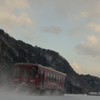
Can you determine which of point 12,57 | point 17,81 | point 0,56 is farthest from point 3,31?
point 17,81

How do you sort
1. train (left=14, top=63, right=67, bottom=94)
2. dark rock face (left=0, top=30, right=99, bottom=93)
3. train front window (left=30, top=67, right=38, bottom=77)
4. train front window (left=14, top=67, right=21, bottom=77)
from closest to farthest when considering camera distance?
train (left=14, top=63, right=67, bottom=94)
train front window (left=30, top=67, right=38, bottom=77)
train front window (left=14, top=67, right=21, bottom=77)
dark rock face (left=0, top=30, right=99, bottom=93)

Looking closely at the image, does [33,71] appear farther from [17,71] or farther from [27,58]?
[27,58]

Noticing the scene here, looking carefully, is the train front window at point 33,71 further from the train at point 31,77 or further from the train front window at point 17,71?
the train front window at point 17,71

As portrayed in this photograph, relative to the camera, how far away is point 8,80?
175ft

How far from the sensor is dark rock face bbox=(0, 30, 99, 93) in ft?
195

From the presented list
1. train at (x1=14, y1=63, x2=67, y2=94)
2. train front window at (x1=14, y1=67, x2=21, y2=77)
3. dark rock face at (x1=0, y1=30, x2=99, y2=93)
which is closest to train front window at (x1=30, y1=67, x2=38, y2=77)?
train at (x1=14, y1=63, x2=67, y2=94)

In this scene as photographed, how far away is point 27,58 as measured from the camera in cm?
8262

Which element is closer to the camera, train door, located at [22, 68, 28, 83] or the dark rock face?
train door, located at [22, 68, 28, 83]

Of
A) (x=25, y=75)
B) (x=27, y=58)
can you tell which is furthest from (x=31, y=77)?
(x=27, y=58)

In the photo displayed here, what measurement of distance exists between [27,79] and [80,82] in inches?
4303

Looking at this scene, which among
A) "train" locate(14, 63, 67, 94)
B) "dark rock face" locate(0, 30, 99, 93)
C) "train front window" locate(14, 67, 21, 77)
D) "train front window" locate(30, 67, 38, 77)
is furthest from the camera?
"dark rock face" locate(0, 30, 99, 93)

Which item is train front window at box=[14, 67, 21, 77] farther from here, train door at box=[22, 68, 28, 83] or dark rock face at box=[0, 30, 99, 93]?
dark rock face at box=[0, 30, 99, 93]

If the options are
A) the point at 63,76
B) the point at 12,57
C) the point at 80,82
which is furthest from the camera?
the point at 80,82

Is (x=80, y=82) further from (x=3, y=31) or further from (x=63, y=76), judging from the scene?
(x=63, y=76)
